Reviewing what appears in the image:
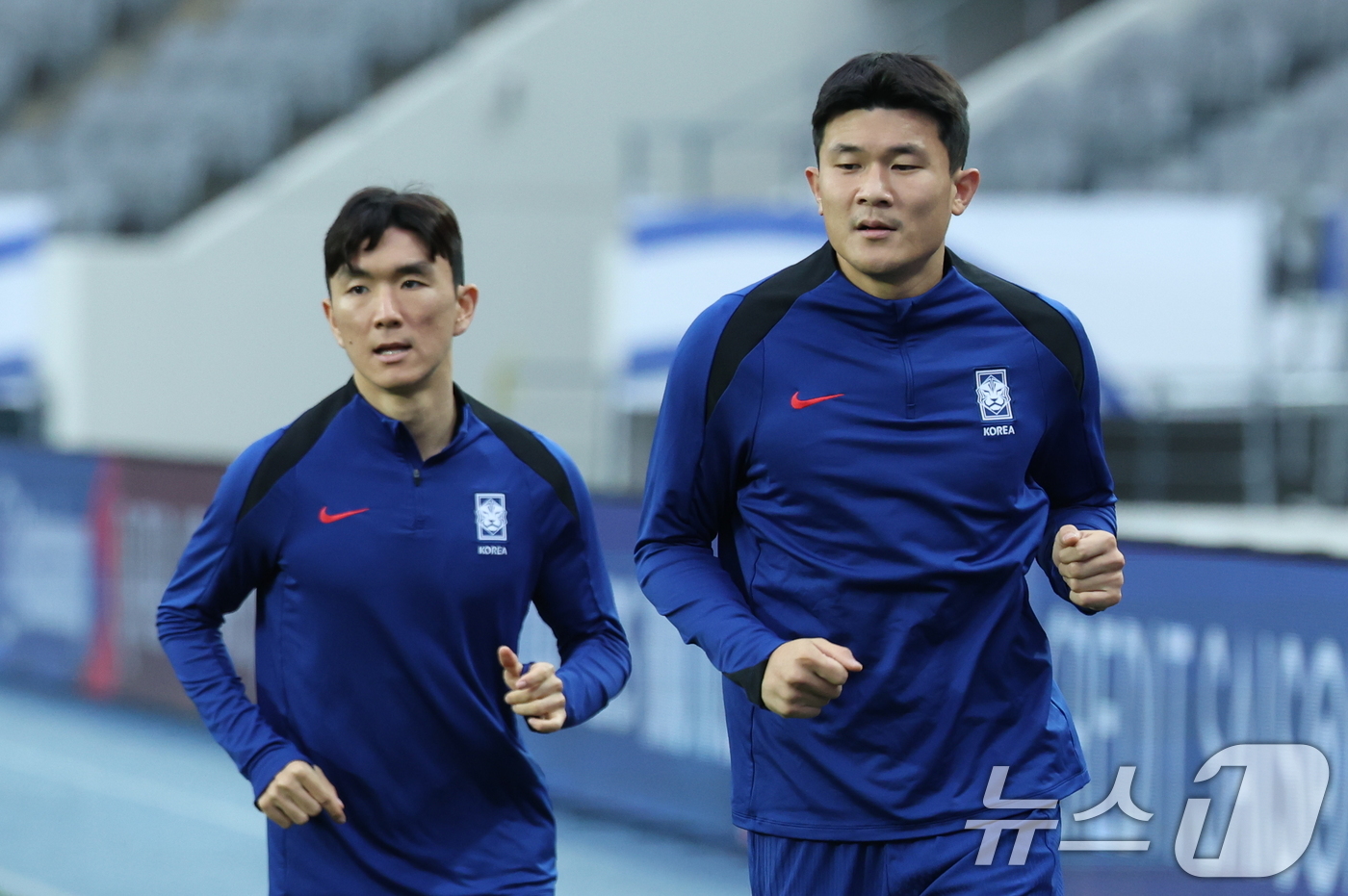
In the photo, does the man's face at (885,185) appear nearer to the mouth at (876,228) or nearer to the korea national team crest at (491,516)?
the mouth at (876,228)

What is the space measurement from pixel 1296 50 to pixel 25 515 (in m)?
13.3

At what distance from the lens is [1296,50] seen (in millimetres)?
18766

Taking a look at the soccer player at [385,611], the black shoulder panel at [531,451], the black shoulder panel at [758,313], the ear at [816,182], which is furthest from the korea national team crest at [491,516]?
the ear at [816,182]

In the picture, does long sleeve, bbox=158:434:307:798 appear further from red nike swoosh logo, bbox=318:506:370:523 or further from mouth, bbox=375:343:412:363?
mouth, bbox=375:343:412:363

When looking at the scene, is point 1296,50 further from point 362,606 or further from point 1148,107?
point 362,606

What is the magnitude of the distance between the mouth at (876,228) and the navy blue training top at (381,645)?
943 millimetres

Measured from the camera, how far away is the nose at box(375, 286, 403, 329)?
3.31 meters

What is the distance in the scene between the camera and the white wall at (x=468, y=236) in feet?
64.0

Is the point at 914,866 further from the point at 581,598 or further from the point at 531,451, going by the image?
the point at 531,451

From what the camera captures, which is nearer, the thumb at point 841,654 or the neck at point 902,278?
the thumb at point 841,654

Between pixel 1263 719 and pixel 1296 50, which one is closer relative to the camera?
pixel 1263 719

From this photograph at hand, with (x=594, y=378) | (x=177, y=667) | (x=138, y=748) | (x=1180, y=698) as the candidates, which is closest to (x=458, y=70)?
(x=594, y=378)

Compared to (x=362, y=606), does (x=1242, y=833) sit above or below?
below

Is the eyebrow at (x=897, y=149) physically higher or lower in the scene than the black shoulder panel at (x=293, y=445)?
higher
